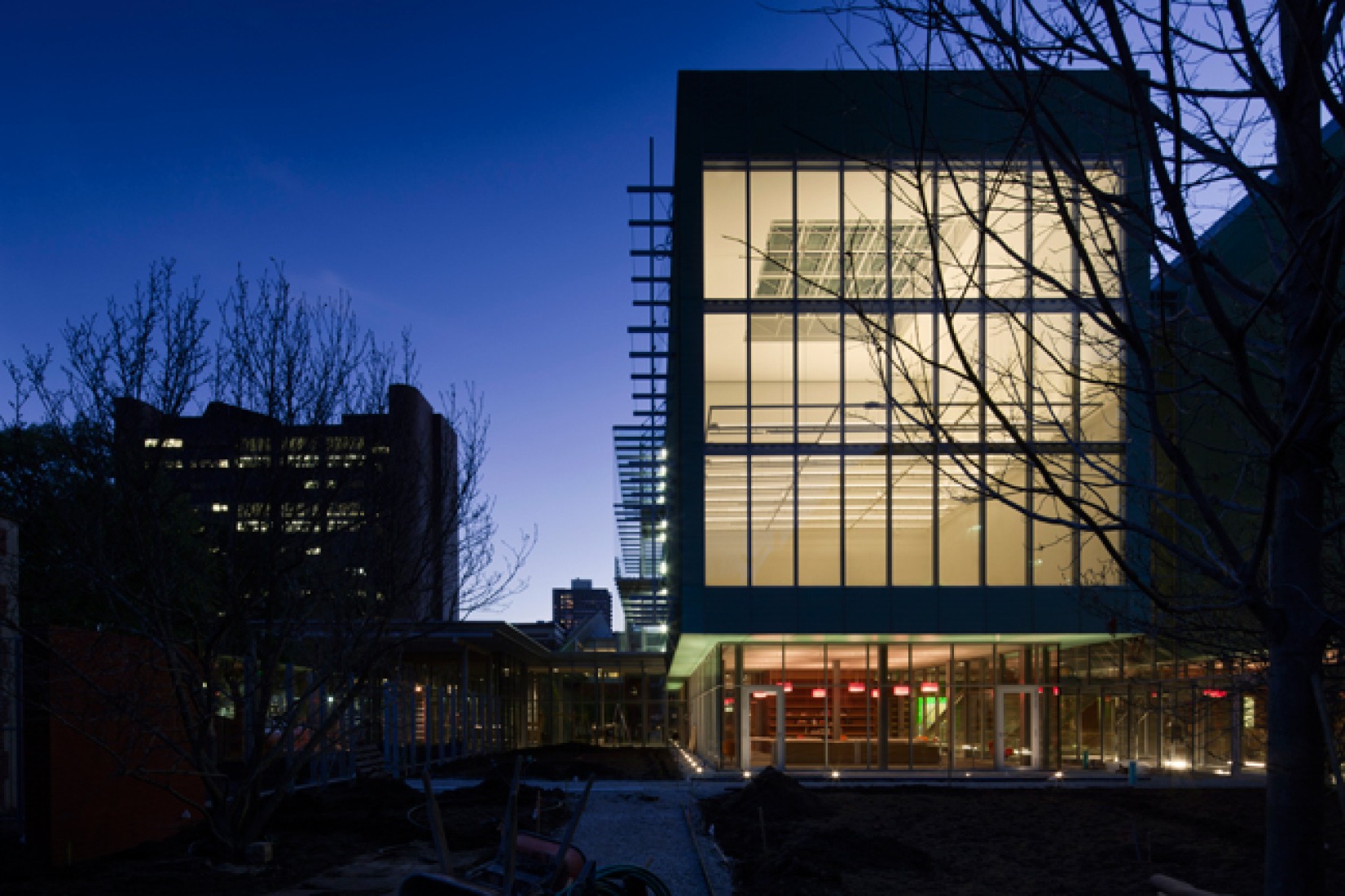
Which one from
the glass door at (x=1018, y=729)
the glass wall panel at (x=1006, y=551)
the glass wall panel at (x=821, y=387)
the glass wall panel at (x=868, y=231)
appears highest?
the glass wall panel at (x=868, y=231)

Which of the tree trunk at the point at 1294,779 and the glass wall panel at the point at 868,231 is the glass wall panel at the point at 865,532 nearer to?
the glass wall panel at the point at 868,231

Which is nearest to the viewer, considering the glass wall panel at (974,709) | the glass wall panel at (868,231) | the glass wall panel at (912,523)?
the glass wall panel at (912,523)

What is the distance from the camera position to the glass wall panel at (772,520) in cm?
2884

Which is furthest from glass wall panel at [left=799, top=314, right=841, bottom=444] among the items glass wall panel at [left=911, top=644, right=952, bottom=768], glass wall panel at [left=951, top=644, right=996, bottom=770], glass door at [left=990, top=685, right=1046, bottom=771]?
glass door at [left=990, top=685, right=1046, bottom=771]

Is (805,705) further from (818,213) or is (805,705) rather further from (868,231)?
(818,213)

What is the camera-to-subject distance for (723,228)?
29828mm

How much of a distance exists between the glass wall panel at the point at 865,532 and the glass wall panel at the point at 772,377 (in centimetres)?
202

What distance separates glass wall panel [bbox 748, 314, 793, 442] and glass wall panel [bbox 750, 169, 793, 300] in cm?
Result: 73

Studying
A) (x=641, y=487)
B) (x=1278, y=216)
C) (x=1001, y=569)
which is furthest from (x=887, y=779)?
(x=1278, y=216)

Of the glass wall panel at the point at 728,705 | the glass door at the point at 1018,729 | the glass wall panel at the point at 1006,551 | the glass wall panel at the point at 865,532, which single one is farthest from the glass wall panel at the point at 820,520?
the glass door at the point at 1018,729

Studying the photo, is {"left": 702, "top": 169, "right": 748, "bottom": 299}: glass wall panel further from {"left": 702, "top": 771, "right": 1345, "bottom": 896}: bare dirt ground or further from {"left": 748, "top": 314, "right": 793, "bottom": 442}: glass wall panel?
{"left": 702, "top": 771, "right": 1345, "bottom": 896}: bare dirt ground

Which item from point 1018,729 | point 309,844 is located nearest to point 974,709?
point 1018,729

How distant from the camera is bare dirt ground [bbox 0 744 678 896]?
11.8 meters

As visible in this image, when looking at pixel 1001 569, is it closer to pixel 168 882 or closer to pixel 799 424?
pixel 799 424
